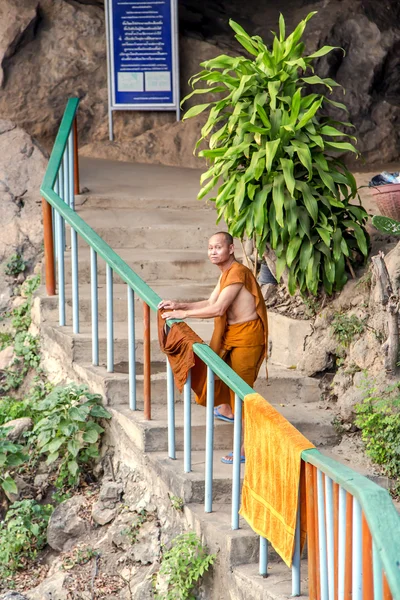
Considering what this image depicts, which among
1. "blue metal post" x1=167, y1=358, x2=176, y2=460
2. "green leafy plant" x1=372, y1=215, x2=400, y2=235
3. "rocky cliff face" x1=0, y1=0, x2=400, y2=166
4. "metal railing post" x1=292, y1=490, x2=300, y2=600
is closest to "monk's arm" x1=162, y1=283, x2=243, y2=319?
"blue metal post" x1=167, y1=358, x2=176, y2=460

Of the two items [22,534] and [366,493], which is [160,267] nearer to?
[22,534]

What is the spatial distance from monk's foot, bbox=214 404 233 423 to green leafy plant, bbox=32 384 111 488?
0.73 m

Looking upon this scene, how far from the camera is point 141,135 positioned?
1132cm

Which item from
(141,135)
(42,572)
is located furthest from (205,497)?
(141,135)

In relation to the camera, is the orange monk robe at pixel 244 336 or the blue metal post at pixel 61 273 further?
the blue metal post at pixel 61 273

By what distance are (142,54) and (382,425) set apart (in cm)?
690

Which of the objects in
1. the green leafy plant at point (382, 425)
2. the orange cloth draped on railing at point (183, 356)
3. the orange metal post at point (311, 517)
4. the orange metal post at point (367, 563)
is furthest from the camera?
the green leafy plant at point (382, 425)

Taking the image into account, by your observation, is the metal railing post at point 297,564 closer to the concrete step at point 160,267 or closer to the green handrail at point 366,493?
the green handrail at point 366,493

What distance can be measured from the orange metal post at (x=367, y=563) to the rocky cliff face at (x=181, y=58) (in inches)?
320

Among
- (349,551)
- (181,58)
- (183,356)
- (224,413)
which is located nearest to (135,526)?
(224,413)

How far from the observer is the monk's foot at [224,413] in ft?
18.9

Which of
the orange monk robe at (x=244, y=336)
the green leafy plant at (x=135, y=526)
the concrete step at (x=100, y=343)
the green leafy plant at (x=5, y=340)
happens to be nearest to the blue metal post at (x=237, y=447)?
the orange monk robe at (x=244, y=336)

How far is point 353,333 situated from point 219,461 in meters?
1.37

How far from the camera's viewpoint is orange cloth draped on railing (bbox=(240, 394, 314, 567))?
A: 161 inches
